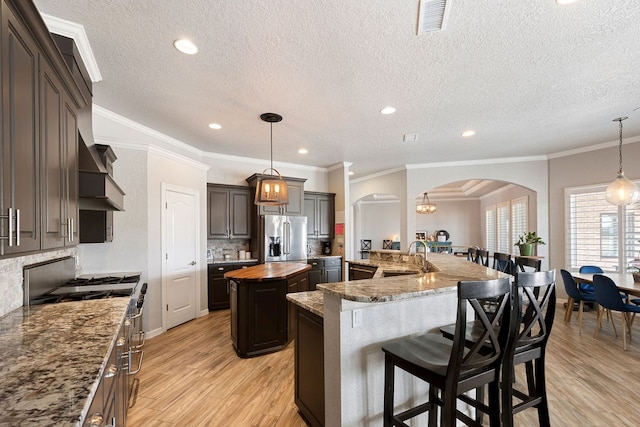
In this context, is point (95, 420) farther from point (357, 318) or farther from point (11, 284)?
point (11, 284)

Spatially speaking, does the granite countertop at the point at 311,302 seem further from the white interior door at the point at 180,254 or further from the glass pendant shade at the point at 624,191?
the glass pendant shade at the point at 624,191

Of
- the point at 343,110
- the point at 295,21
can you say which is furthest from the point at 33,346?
the point at 343,110

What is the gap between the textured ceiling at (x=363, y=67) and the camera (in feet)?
6.43

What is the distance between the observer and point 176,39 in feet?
7.25

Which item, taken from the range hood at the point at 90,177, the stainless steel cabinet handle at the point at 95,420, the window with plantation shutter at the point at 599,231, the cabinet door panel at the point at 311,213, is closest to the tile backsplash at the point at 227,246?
the cabinet door panel at the point at 311,213

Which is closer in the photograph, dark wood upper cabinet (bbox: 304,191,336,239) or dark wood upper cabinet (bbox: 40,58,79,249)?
dark wood upper cabinet (bbox: 40,58,79,249)

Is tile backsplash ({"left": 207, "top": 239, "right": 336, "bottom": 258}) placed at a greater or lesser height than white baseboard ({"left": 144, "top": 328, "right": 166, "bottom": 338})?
greater

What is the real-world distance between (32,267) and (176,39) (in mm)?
1986

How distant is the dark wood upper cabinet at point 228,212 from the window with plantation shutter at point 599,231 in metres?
6.20

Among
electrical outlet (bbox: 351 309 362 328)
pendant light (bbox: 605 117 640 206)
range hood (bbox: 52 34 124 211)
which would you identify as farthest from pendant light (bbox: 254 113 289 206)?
pendant light (bbox: 605 117 640 206)

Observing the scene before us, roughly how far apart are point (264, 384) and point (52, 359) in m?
2.01

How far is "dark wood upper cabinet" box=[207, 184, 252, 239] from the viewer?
17.6 feet

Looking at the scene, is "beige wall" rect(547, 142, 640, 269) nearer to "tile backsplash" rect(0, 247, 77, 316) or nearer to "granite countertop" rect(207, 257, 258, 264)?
"granite countertop" rect(207, 257, 258, 264)

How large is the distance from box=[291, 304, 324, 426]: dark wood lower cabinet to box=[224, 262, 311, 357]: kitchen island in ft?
3.76
